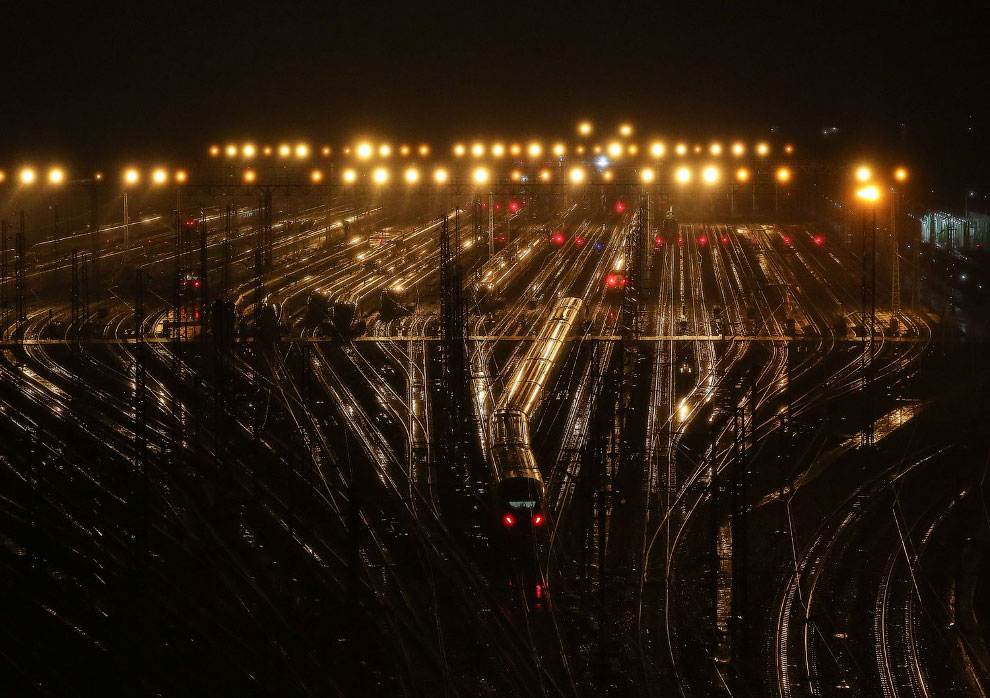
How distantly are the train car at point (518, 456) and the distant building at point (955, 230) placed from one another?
17796 mm

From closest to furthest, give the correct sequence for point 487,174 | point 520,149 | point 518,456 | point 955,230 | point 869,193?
point 518,456 → point 869,193 → point 487,174 → point 520,149 → point 955,230

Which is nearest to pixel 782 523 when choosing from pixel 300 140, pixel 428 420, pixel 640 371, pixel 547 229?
pixel 428 420

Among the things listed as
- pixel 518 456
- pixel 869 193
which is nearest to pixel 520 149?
pixel 869 193

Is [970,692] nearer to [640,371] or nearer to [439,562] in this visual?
[439,562]

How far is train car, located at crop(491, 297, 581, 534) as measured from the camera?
1580cm

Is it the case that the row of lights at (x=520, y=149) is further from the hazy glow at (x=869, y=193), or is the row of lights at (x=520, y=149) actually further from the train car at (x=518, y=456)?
the train car at (x=518, y=456)

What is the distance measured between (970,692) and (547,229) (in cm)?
4044

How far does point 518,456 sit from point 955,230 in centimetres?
2911

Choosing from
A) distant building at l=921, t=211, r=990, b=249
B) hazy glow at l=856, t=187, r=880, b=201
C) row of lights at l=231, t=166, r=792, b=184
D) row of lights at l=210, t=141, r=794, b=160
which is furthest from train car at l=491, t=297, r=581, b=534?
distant building at l=921, t=211, r=990, b=249

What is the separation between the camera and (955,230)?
4012cm

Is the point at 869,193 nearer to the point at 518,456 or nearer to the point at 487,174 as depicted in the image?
the point at 487,174

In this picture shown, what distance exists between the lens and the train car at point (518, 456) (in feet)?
51.9

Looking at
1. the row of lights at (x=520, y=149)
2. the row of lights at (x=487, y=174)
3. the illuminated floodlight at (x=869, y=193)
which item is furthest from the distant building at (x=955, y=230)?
the illuminated floodlight at (x=869, y=193)

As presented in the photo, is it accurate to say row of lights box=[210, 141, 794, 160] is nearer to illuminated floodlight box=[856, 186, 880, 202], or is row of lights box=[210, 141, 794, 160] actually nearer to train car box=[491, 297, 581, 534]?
illuminated floodlight box=[856, 186, 880, 202]
